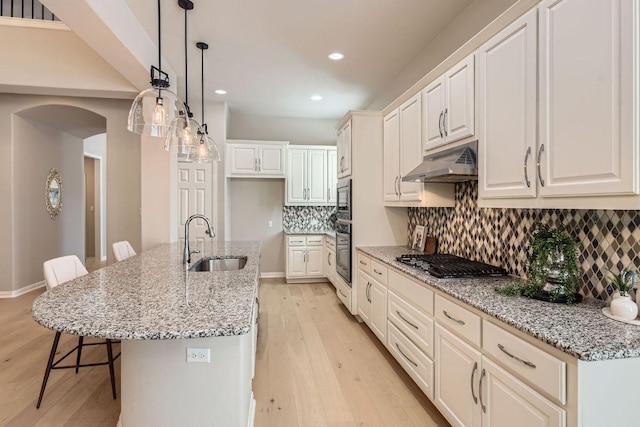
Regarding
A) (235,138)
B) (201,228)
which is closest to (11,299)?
(201,228)

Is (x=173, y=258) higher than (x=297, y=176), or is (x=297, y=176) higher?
(x=297, y=176)

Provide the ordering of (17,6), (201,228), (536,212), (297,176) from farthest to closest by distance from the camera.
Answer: (297,176) → (201,228) → (17,6) → (536,212)

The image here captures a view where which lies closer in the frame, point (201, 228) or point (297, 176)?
point (201, 228)

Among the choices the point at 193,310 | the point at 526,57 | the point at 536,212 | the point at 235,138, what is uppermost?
the point at 235,138

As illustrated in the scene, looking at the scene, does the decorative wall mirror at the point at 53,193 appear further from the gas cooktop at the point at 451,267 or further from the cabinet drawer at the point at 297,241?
the gas cooktop at the point at 451,267

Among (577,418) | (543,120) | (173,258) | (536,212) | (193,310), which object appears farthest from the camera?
(173,258)

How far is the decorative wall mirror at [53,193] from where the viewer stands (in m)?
5.21

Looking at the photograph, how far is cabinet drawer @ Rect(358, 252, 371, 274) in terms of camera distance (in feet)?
11.1

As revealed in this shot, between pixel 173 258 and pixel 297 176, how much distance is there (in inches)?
125

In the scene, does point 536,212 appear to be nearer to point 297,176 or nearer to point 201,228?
point 297,176

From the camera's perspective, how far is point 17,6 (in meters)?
3.87

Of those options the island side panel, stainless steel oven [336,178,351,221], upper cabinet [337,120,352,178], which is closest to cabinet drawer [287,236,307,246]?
stainless steel oven [336,178,351,221]

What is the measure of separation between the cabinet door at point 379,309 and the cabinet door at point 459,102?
4.77ft

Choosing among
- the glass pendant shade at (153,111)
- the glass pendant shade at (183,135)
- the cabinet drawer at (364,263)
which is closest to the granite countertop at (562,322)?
the cabinet drawer at (364,263)
